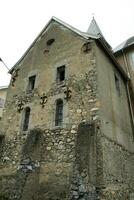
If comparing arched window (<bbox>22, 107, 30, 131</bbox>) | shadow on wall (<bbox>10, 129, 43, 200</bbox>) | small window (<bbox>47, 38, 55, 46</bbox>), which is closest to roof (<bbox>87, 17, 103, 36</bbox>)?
small window (<bbox>47, 38, 55, 46</bbox>)

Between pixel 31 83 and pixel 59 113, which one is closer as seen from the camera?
pixel 59 113

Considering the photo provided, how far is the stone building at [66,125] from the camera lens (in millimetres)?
7863

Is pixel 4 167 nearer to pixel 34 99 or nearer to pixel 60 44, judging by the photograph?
pixel 34 99

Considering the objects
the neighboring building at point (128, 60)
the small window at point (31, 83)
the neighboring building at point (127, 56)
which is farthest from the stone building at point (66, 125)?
the neighboring building at point (127, 56)

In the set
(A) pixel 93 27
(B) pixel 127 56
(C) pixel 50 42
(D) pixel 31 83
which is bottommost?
(D) pixel 31 83

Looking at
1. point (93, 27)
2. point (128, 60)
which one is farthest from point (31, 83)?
Answer: point (93, 27)

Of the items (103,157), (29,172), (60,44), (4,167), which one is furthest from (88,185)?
(60,44)

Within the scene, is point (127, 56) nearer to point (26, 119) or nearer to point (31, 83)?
point (31, 83)

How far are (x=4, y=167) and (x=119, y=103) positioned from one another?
272 inches

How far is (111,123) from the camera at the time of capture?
9836mm

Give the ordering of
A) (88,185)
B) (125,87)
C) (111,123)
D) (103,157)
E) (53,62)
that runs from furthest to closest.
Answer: (125,87) → (53,62) → (111,123) → (103,157) → (88,185)

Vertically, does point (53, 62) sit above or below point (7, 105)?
above

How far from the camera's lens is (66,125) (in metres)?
9.33

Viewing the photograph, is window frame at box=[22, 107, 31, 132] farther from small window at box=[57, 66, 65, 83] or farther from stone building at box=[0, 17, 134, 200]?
small window at box=[57, 66, 65, 83]
